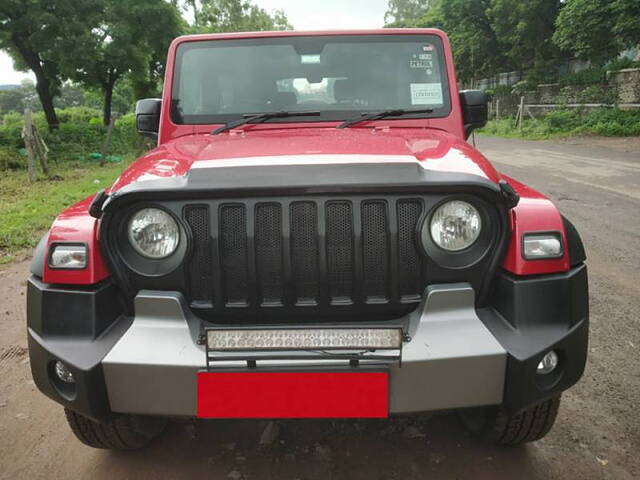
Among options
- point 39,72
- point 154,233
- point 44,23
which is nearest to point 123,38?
point 44,23

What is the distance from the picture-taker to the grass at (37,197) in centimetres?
697

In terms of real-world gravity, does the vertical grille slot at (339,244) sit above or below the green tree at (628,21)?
below

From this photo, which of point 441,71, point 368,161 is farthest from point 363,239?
point 441,71

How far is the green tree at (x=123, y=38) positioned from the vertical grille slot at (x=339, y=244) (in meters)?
23.1

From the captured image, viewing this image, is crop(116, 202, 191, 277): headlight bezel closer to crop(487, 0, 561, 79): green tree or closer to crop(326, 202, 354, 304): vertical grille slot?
crop(326, 202, 354, 304): vertical grille slot

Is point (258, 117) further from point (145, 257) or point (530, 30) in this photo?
point (530, 30)

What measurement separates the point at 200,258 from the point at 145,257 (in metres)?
0.21

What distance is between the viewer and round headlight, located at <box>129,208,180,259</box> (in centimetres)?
203

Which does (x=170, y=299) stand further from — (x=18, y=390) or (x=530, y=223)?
(x=18, y=390)

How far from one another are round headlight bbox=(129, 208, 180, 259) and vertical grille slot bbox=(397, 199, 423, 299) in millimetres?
803

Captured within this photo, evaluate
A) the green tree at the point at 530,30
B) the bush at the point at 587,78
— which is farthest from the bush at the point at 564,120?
the green tree at the point at 530,30

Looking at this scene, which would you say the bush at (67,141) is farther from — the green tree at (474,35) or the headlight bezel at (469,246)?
the green tree at (474,35)

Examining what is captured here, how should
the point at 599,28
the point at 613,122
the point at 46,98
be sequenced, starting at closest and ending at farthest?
the point at 613,122
the point at 599,28
the point at 46,98

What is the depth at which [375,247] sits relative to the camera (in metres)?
2.01
